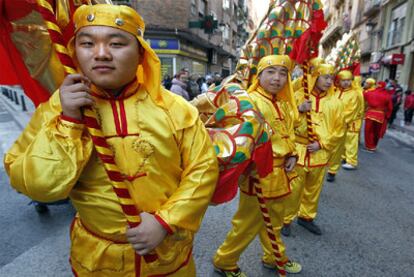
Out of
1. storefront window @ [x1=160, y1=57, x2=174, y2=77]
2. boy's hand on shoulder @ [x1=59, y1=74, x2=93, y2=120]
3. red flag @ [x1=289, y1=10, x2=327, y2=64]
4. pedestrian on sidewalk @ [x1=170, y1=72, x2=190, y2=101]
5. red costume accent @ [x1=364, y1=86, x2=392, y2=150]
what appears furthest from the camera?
storefront window @ [x1=160, y1=57, x2=174, y2=77]

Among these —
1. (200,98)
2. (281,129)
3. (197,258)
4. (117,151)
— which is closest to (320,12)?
(281,129)

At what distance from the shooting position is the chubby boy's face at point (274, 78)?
2430 mm

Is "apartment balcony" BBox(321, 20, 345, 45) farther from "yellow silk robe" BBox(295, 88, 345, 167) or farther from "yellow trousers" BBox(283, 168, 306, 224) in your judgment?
"yellow trousers" BBox(283, 168, 306, 224)

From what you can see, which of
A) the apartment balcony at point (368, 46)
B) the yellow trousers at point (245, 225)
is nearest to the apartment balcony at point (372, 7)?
the apartment balcony at point (368, 46)

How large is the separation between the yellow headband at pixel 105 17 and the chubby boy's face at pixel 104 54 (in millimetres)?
19

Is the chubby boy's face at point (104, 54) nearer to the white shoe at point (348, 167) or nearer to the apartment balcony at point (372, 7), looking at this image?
the white shoe at point (348, 167)

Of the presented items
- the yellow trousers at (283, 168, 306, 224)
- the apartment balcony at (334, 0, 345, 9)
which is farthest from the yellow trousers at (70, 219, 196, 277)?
the apartment balcony at (334, 0, 345, 9)

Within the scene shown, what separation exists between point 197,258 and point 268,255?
28.5 inches

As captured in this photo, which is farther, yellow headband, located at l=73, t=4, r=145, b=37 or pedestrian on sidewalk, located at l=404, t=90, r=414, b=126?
pedestrian on sidewalk, located at l=404, t=90, r=414, b=126

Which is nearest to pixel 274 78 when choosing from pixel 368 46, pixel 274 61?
pixel 274 61

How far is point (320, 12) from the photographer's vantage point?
2824mm

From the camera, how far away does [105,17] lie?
112 centimetres

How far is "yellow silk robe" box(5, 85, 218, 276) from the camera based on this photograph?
121 centimetres

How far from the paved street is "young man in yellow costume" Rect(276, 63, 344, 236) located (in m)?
0.30
